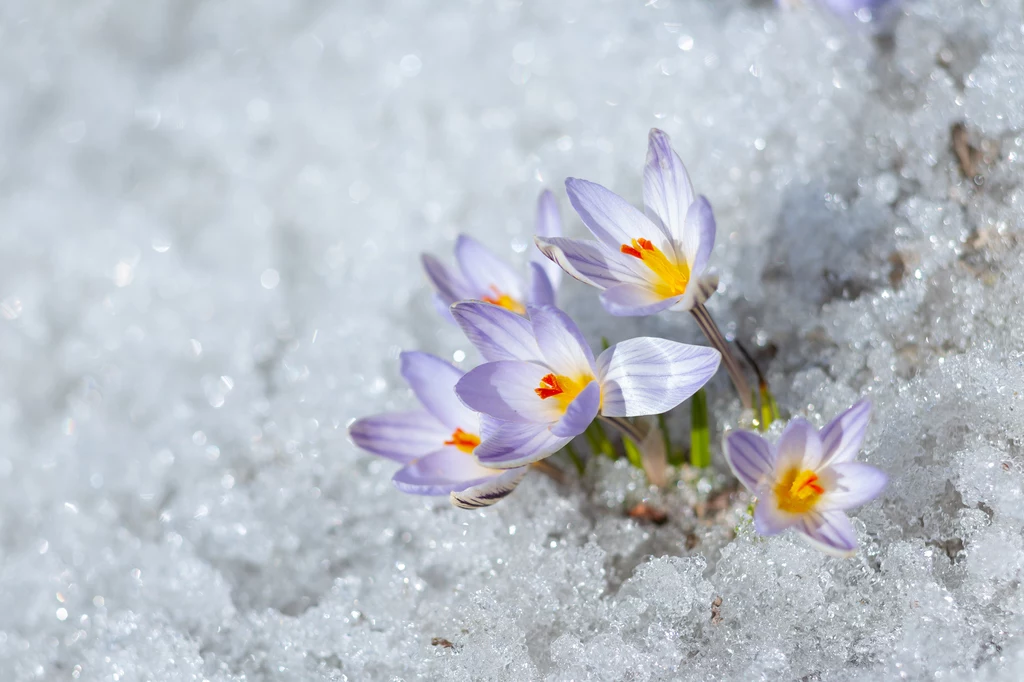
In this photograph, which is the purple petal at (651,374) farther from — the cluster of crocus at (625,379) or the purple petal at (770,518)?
the purple petal at (770,518)

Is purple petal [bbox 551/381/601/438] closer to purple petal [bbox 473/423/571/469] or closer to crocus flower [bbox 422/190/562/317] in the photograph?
purple petal [bbox 473/423/571/469]

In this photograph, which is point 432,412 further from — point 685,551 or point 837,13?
point 837,13

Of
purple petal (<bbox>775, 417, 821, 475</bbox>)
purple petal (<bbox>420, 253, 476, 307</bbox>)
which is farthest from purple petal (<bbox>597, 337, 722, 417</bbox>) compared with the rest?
purple petal (<bbox>420, 253, 476, 307</bbox>)

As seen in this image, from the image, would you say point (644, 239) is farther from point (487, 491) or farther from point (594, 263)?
point (487, 491)

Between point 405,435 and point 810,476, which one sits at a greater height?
point 810,476

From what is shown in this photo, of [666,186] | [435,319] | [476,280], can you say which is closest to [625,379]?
[666,186]

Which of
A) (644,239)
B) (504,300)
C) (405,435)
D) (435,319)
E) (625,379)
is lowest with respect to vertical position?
(435,319)
